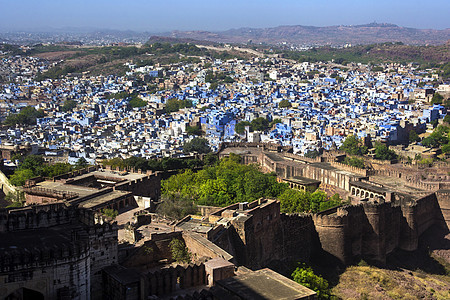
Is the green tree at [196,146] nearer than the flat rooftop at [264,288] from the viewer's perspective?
No

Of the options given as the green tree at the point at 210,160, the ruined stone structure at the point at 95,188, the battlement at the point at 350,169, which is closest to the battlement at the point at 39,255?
the ruined stone structure at the point at 95,188

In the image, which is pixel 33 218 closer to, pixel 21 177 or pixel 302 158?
pixel 21 177

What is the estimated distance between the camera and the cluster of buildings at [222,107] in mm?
40594

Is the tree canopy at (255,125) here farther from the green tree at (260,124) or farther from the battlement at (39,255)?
the battlement at (39,255)

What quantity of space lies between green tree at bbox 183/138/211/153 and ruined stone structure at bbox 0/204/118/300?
85.7 feet

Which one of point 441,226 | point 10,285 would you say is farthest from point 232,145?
point 10,285

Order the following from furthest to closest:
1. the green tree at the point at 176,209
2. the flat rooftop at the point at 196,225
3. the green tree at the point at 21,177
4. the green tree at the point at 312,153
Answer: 1. the green tree at the point at 312,153
2. the green tree at the point at 21,177
3. the green tree at the point at 176,209
4. the flat rooftop at the point at 196,225

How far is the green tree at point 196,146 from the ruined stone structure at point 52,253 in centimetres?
2613

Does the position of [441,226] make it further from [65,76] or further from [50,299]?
[65,76]

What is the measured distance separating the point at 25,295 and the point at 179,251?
412 cm

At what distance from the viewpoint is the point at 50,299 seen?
30.6ft

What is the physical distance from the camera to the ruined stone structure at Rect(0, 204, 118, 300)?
9039 mm

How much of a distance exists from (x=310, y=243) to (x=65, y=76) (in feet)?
244

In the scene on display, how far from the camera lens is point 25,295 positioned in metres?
9.43
